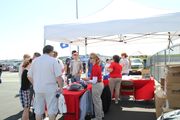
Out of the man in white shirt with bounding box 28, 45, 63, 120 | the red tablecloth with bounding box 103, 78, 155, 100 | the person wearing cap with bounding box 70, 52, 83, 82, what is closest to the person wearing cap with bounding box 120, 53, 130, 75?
the red tablecloth with bounding box 103, 78, 155, 100

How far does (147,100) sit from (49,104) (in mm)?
5335

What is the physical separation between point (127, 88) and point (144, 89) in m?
0.69

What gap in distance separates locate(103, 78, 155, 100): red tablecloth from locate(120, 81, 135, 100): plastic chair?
0.11 meters

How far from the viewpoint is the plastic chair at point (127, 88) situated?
1031 centimetres

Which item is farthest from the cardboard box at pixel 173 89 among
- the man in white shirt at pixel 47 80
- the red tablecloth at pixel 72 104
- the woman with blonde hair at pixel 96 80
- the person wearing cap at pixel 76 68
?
the person wearing cap at pixel 76 68

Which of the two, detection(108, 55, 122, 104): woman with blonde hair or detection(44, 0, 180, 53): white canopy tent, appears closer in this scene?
detection(44, 0, 180, 53): white canopy tent

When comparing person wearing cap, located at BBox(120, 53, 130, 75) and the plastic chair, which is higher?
person wearing cap, located at BBox(120, 53, 130, 75)

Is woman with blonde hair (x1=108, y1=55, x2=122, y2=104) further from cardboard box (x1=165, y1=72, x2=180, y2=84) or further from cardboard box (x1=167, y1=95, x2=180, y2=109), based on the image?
cardboard box (x1=167, y1=95, x2=180, y2=109)

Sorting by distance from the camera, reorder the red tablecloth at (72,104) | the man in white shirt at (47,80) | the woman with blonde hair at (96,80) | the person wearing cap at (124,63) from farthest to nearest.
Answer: the person wearing cap at (124,63) < the woman with blonde hair at (96,80) < the red tablecloth at (72,104) < the man in white shirt at (47,80)

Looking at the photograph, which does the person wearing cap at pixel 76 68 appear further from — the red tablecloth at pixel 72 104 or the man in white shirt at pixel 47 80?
the man in white shirt at pixel 47 80

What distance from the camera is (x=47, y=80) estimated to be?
589cm

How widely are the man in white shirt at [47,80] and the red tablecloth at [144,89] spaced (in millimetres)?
4006

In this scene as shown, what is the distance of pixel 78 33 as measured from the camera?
820 cm

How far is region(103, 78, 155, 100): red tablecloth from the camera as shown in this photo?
9.94 meters
